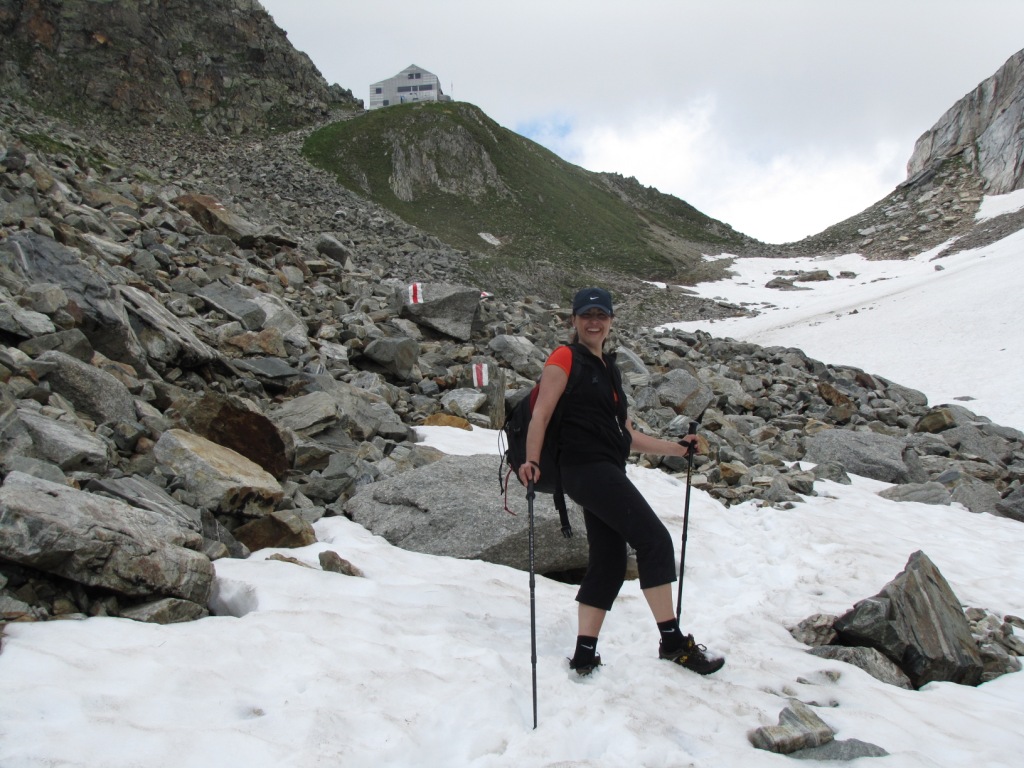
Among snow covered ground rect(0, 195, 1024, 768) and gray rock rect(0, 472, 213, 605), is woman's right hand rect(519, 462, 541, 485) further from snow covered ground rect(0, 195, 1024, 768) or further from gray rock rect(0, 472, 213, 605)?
gray rock rect(0, 472, 213, 605)

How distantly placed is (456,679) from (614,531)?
1.44 metres

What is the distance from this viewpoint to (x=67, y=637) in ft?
12.4

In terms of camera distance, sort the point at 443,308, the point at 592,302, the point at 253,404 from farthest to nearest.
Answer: the point at 443,308
the point at 253,404
the point at 592,302

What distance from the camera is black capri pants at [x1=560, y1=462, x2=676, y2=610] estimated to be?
4.50m

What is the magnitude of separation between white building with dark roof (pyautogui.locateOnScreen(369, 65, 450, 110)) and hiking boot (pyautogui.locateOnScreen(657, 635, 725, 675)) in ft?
346

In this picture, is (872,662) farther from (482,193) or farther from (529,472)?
(482,193)

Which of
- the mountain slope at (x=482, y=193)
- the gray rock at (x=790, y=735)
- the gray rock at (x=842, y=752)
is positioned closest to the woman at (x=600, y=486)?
the gray rock at (x=790, y=735)

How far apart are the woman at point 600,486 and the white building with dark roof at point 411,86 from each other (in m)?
104

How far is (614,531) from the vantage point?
472 centimetres

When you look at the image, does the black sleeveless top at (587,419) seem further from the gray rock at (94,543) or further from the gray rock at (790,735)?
the gray rock at (94,543)

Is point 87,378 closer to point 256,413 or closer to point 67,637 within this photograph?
point 256,413

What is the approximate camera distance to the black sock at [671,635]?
4.75m

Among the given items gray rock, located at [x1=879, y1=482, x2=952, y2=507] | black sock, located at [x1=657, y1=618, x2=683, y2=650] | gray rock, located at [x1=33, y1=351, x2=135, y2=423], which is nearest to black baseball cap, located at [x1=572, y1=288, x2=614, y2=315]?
black sock, located at [x1=657, y1=618, x2=683, y2=650]

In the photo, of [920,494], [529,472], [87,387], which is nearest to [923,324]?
[920,494]
